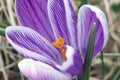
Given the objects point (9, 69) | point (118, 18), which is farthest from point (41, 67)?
point (118, 18)

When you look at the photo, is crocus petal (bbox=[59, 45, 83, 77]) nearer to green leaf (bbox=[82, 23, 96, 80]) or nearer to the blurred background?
green leaf (bbox=[82, 23, 96, 80])

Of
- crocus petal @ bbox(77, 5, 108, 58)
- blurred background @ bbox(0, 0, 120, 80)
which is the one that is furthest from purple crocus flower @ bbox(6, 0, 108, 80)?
blurred background @ bbox(0, 0, 120, 80)

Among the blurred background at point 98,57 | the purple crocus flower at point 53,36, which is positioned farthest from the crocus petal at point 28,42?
the blurred background at point 98,57

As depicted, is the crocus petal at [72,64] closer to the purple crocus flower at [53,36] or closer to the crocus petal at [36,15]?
the purple crocus flower at [53,36]

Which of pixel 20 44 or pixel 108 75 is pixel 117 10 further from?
pixel 20 44

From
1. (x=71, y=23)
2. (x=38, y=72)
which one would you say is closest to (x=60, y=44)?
(x=71, y=23)

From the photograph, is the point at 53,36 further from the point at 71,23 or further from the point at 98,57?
the point at 98,57
